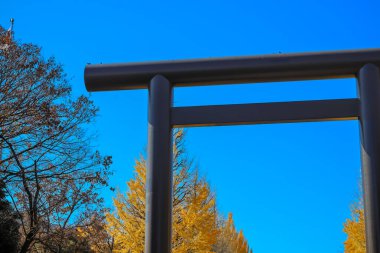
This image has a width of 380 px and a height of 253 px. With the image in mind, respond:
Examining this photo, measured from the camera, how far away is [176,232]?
45.7ft

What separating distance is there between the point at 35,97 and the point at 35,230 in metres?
2.60

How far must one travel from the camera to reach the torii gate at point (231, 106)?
471 centimetres

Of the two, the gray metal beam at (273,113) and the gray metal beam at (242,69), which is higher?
the gray metal beam at (242,69)

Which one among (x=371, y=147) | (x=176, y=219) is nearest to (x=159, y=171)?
(x=371, y=147)

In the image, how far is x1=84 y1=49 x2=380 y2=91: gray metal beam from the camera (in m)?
4.87

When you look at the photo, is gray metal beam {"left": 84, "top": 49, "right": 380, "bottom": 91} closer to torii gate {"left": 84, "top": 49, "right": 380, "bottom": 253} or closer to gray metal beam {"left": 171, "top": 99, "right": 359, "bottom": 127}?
torii gate {"left": 84, "top": 49, "right": 380, "bottom": 253}

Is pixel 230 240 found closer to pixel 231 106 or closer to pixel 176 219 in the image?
pixel 176 219

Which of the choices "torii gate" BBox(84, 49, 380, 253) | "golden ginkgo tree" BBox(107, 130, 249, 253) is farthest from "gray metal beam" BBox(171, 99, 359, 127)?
"golden ginkgo tree" BBox(107, 130, 249, 253)

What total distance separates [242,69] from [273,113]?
502 mm

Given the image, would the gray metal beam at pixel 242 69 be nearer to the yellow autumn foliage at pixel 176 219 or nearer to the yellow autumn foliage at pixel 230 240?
the yellow autumn foliage at pixel 176 219

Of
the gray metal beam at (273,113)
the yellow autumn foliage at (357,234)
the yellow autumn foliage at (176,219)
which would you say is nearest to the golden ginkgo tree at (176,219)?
the yellow autumn foliage at (176,219)

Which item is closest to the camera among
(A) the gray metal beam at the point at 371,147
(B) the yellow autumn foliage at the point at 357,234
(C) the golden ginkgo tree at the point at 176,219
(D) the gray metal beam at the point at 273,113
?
(A) the gray metal beam at the point at 371,147

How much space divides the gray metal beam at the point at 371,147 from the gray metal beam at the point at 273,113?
13cm

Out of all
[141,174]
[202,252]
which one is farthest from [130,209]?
[202,252]
